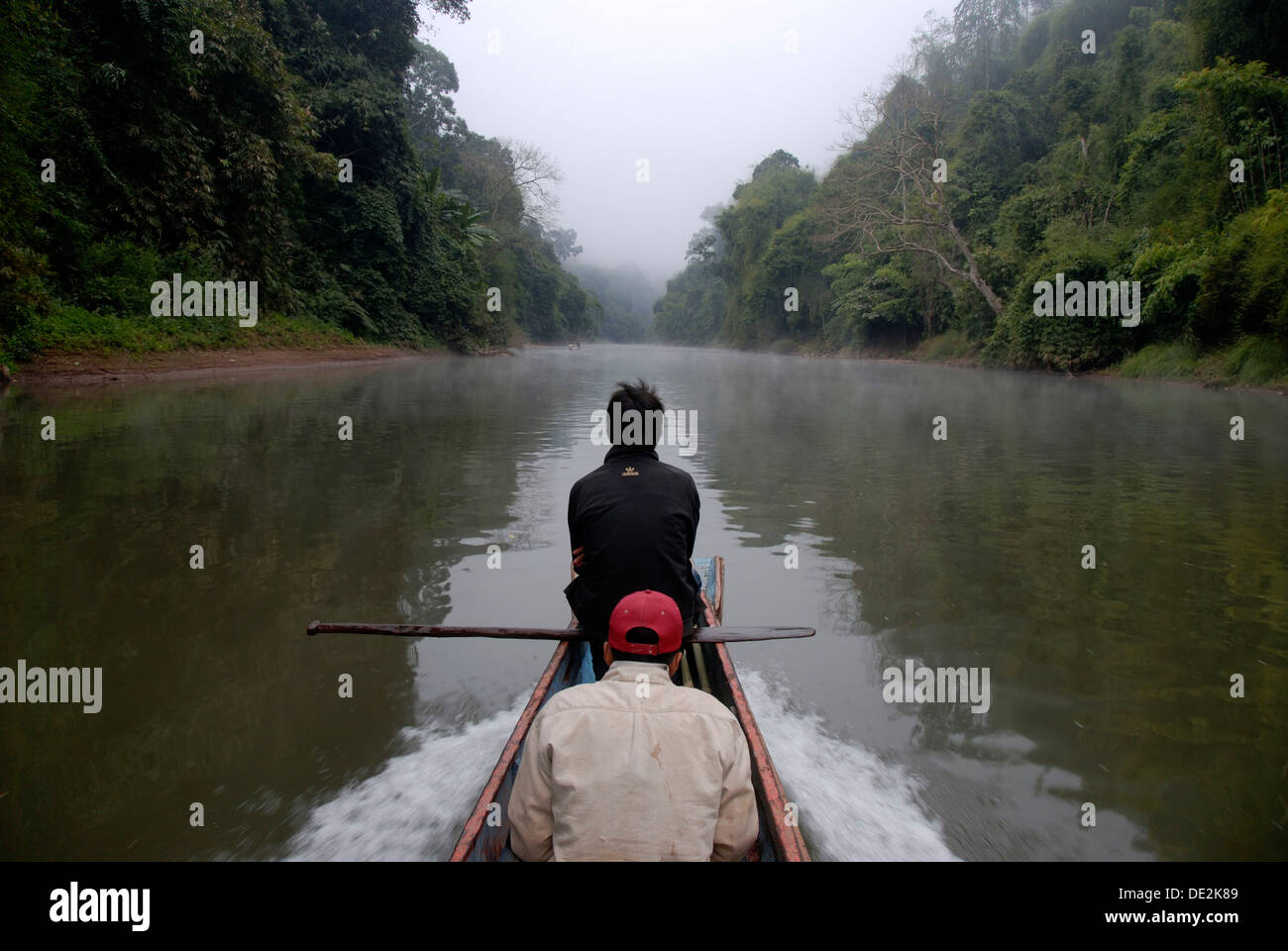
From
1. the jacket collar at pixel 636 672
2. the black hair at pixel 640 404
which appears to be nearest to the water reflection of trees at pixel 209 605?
the jacket collar at pixel 636 672

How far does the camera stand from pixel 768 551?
554 centimetres

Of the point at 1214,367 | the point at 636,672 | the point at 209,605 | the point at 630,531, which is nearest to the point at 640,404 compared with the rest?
the point at 630,531

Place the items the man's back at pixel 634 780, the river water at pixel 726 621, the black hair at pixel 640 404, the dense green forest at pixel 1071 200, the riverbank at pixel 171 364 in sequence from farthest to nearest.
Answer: the dense green forest at pixel 1071 200, the riverbank at pixel 171 364, the black hair at pixel 640 404, the river water at pixel 726 621, the man's back at pixel 634 780

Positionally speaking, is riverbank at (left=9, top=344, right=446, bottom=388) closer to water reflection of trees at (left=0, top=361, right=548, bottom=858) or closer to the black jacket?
water reflection of trees at (left=0, top=361, right=548, bottom=858)

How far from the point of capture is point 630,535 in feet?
9.12

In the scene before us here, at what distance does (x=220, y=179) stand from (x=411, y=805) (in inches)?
794

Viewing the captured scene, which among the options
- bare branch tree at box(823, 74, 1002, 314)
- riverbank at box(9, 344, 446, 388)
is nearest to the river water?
riverbank at box(9, 344, 446, 388)

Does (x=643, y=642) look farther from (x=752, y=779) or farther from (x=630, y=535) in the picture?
(x=630, y=535)

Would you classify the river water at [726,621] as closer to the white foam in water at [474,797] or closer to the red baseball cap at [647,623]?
the white foam in water at [474,797]

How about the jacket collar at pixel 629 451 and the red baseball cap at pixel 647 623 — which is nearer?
the red baseball cap at pixel 647 623

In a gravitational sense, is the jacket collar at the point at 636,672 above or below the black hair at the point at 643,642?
below

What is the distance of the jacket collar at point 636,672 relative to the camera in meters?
2.00

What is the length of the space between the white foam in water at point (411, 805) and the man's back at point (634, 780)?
35.4 inches
